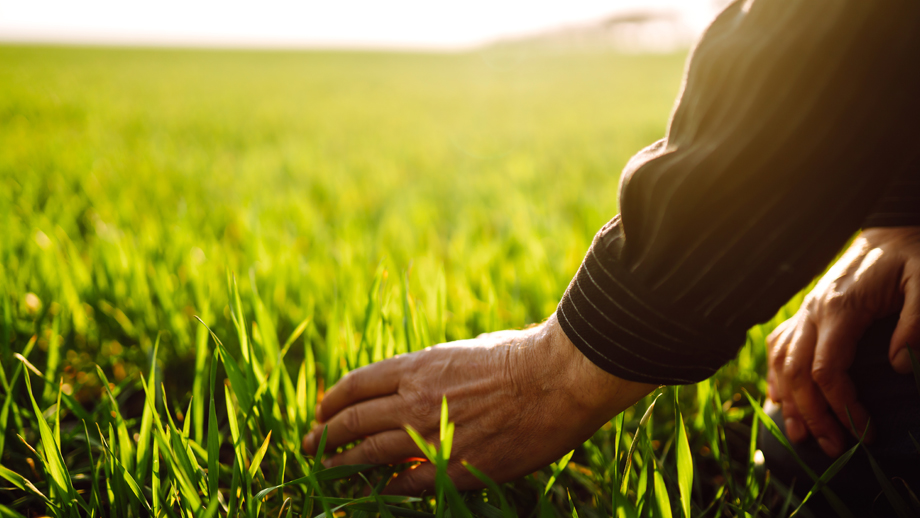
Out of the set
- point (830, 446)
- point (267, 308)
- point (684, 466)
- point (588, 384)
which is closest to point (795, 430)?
point (830, 446)

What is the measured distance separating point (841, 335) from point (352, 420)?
790mm

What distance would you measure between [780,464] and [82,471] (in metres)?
1.21

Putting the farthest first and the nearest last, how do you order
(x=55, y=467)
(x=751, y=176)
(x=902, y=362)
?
(x=902, y=362) < (x=55, y=467) < (x=751, y=176)

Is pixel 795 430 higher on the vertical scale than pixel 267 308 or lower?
lower

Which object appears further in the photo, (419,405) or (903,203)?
(903,203)

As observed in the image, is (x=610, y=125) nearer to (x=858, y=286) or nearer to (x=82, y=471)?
(x=858, y=286)

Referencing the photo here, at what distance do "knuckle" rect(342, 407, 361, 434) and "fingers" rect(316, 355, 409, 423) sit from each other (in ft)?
0.07

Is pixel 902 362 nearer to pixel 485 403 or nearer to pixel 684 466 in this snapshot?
pixel 684 466

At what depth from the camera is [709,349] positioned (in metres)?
0.57

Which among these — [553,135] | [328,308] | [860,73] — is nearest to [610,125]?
[553,135]

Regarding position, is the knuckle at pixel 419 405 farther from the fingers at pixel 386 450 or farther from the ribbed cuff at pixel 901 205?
the ribbed cuff at pixel 901 205

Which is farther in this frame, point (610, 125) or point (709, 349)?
point (610, 125)

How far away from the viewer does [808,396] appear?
2.65ft

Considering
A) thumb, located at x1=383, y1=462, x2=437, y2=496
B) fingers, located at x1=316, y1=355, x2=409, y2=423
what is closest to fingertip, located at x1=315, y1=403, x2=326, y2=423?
fingers, located at x1=316, y1=355, x2=409, y2=423
